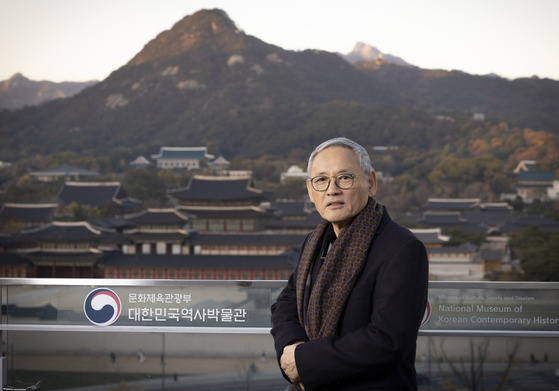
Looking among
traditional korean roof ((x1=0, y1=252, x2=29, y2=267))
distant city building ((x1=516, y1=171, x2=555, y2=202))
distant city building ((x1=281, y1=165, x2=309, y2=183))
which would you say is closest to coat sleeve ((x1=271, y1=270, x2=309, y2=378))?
traditional korean roof ((x1=0, y1=252, x2=29, y2=267))

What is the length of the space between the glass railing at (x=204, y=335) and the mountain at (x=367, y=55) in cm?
5892

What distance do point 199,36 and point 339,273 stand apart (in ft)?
196

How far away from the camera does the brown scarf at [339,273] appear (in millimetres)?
1118

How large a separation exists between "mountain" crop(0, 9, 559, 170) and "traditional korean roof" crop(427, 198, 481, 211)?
8544 mm

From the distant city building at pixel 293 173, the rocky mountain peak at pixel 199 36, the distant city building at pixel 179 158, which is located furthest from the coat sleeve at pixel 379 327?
the rocky mountain peak at pixel 199 36

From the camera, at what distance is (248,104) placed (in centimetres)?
5034

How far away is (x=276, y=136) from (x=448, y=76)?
16510 millimetres

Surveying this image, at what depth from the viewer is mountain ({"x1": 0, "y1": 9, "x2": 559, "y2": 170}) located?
143 feet

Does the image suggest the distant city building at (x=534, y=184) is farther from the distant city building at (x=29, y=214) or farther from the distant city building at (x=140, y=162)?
the distant city building at (x=140, y=162)

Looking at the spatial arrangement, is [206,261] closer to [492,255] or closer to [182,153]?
[492,255]

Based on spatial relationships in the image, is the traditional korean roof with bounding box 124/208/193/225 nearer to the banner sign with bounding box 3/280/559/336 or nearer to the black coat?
the banner sign with bounding box 3/280/559/336

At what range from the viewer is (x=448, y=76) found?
52125 mm

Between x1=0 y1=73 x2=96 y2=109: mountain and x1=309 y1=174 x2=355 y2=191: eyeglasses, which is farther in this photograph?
x1=0 y1=73 x2=96 y2=109: mountain

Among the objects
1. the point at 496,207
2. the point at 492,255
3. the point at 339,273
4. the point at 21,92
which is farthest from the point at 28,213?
the point at 339,273
